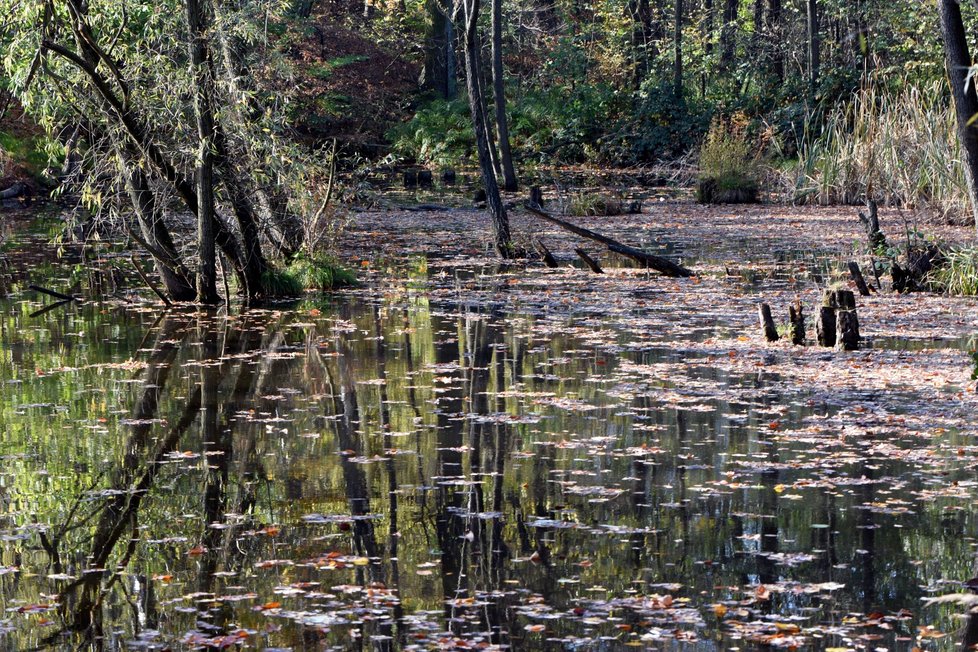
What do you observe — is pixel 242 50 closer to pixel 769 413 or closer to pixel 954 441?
Answer: pixel 769 413

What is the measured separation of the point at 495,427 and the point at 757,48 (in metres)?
30.7

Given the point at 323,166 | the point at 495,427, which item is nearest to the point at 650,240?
the point at 323,166

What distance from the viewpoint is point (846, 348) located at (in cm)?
997

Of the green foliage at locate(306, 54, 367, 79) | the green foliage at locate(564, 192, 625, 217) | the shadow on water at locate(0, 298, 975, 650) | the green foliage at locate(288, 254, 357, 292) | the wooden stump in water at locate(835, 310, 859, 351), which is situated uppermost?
the green foliage at locate(306, 54, 367, 79)

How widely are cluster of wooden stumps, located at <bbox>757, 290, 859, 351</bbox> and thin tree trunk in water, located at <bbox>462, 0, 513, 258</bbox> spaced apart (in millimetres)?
7051

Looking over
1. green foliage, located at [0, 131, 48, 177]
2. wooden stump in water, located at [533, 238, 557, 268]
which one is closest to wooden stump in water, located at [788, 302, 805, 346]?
wooden stump in water, located at [533, 238, 557, 268]

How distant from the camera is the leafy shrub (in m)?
24.2

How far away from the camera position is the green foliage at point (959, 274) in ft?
40.9

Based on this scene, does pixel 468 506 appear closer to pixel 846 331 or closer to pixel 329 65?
pixel 846 331

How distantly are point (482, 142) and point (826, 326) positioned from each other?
798 cm

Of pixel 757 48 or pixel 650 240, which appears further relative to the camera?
pixel 757 48

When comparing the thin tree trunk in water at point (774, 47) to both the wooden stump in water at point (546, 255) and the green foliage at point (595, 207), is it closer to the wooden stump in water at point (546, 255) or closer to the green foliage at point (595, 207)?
the green foliage at point (595, 207)

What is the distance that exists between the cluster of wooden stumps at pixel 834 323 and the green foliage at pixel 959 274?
3011mm

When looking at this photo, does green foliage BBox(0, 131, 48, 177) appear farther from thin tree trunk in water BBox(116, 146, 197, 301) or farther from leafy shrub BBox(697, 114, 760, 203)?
thin tree trunk in water BBox(116, 146, 197, 301)
